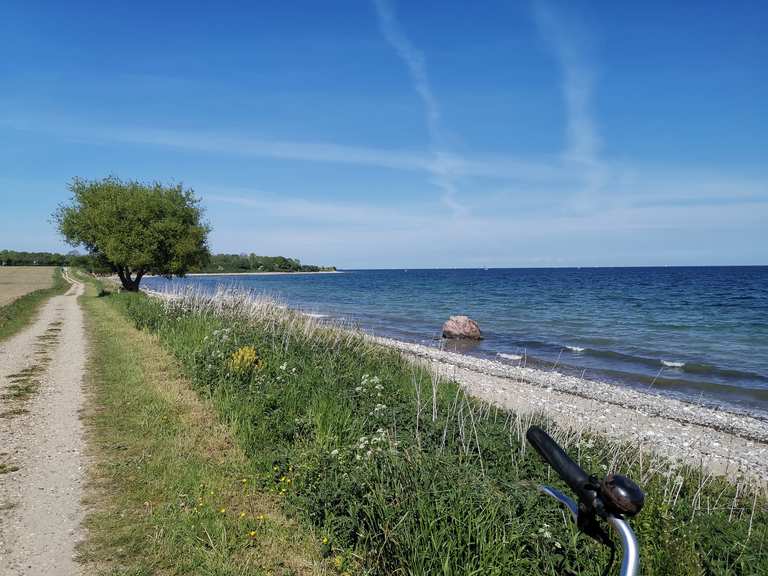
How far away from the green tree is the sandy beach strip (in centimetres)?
2493

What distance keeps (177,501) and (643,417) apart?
40.5 feet

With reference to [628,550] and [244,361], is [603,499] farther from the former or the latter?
[244,361]

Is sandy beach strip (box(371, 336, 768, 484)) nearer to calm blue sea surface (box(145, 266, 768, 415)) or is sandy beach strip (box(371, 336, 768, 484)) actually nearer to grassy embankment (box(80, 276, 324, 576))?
calm blue sea surface (box(145, 266, 768, 415))

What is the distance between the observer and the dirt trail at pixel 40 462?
15.7 feet

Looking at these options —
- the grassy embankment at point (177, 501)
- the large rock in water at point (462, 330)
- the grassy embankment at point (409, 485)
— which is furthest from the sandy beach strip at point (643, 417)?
the large rock in water at point (462, 330)

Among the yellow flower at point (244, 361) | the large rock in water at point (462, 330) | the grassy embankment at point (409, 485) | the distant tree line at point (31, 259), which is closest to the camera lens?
the grassy embankment at point (409, 485)

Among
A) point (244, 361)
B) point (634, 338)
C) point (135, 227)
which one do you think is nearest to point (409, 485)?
point (244, 361)

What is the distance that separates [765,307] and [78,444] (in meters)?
53.1

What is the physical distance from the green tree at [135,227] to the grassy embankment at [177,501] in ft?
91.5

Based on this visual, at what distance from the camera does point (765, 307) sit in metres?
45.1

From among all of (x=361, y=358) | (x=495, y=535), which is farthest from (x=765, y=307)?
(x=495, y=535)

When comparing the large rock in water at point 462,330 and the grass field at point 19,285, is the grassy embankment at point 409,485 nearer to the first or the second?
the large rock in water at point 462,330

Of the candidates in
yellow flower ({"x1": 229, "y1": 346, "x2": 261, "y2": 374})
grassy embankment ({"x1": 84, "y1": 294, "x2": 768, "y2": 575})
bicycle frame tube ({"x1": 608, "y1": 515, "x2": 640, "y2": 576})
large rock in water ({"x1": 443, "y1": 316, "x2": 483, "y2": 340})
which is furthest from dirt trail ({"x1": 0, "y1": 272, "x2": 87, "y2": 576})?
large rock in water ({"x1": 443, "y1": 316, "x2": 483, "y2": 340})

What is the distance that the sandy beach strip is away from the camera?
10562 millimetres
